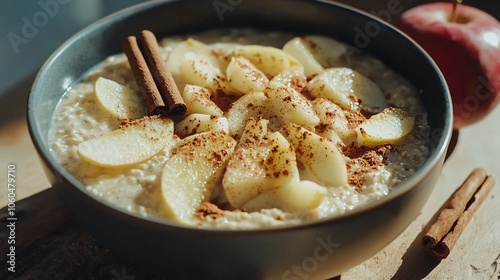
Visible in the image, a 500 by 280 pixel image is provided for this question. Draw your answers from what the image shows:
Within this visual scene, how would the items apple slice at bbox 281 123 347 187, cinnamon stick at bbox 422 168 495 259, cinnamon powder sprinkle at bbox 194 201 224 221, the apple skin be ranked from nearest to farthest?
cinnamon powder sprinkle at bbox 194 201 224 221, apple slice at bbox 281 123 347 187, cinnamon stick at bbox 422 168 495 259, the apple skin

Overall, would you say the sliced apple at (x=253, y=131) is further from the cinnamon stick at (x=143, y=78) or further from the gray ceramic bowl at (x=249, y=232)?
the gray ceramic bowl at (x=249, y=232)

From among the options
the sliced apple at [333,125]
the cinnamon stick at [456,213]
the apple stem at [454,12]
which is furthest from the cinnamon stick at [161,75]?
the apple stem at [454,12]

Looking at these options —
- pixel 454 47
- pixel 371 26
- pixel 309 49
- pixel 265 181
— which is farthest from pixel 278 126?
pixel 454 47

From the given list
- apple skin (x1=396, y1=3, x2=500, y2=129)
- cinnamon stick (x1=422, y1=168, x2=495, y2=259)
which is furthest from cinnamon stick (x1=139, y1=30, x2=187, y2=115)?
apple skin (x1=396, y1=3, x2=500, y2=129)

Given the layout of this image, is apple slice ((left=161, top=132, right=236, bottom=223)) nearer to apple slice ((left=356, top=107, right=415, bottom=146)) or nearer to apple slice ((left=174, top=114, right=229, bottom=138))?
apple slice ((left=174, top=114, right=229, bottom=138))

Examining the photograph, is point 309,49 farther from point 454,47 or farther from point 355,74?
point 454,47

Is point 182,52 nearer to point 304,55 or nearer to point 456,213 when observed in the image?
point 304,55
